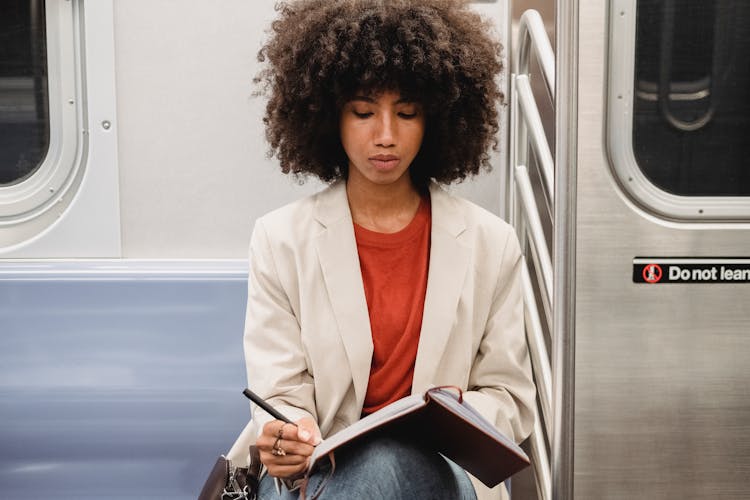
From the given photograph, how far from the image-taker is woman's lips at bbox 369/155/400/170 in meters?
1.89

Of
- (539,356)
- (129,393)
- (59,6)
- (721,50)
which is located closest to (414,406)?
(721,50)

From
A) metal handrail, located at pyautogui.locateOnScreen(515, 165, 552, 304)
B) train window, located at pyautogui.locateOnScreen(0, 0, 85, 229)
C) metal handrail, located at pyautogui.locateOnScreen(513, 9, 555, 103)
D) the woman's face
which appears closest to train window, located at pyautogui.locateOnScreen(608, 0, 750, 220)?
metal handrail, located at pyautogui.locateOnScreen(513, 9, 555, 103)

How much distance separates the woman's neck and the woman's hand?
0.55 meters

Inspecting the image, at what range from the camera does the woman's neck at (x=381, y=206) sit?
2045 millimetres

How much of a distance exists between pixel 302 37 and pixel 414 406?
0.91m

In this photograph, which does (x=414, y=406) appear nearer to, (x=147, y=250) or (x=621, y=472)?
(x=621, y=472)

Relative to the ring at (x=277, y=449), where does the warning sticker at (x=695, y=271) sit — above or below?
above

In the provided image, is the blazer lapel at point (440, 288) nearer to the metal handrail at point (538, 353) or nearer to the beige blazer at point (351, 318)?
the beige blazer at point (351, 318)

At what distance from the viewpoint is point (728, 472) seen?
1.92 metres

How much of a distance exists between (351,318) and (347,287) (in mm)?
71

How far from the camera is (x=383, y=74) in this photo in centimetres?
189

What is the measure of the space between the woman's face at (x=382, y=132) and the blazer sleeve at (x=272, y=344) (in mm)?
297

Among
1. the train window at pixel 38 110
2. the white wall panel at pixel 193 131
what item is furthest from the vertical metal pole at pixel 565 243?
the train window at pixel 38 110

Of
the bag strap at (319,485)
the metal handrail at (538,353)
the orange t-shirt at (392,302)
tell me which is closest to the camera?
the bag strap at (319,485)
